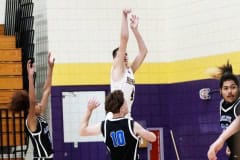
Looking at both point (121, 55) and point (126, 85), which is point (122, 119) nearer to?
point (126, 85)

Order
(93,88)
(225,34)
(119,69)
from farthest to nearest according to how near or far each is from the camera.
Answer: (93,88) → (225,34) → (119,69)

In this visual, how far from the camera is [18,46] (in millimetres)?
14766

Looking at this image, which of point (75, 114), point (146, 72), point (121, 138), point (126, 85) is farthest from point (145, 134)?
point (146, 72)

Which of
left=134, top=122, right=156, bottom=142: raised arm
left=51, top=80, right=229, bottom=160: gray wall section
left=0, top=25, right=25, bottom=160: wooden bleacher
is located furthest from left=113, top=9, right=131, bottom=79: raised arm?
left=0, top=25, right=25, bottom=160: wooden bleacher

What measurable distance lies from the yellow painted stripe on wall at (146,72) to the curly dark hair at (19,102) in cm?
316

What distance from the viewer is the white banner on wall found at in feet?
45.9

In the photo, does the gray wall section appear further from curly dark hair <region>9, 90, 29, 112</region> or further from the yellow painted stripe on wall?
curly dark hair <region>9, 90, 29, 112</region>

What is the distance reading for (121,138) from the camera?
8711mm

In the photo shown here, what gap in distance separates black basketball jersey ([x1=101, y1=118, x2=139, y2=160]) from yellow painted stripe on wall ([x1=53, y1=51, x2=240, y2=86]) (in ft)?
16.5

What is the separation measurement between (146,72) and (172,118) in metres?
1.00

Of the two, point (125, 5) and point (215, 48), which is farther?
point (125, 5)

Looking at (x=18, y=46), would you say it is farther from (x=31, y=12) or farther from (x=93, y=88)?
(x=93, y=88)

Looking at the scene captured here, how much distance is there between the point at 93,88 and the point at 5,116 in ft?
5.55

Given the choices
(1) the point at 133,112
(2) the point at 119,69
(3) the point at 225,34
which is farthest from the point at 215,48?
(2) the point at 119,69
